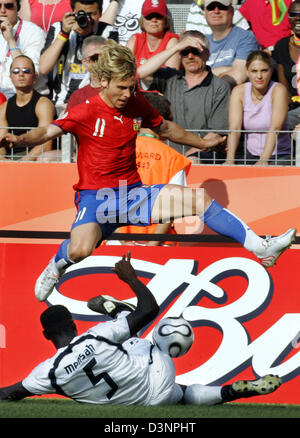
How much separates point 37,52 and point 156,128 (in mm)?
3276

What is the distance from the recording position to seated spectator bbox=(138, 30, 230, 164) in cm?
795

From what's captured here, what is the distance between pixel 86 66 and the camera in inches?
327

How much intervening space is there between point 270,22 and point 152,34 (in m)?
1.31

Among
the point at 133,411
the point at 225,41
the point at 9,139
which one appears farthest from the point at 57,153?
the point at 133,411

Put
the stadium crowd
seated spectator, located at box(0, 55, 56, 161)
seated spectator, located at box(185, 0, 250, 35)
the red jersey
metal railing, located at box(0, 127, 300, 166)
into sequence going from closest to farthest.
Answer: the red jersey < metal railing, located at box(0, 127, 300, 166) < the stadium crowd < seated spectator, located at box(0, 55, 56, 161) < seated spectator, located at box(185, 0, 250, 35)

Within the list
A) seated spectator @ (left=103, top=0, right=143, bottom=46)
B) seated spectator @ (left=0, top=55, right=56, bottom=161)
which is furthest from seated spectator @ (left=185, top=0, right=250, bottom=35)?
seated spectator @ (left=0, top=55, right=56, bottom=161)

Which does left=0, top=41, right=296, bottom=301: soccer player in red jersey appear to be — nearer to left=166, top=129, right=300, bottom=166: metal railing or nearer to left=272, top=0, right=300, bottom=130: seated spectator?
left=166, top=129, right=300, bottom=166: metal railing

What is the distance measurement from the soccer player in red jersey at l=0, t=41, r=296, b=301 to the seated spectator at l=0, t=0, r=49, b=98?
10.7ft

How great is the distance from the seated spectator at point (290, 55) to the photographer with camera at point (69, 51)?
6.42 ft

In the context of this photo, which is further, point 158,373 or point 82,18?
point 82,18

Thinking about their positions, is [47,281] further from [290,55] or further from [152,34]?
[290,55]

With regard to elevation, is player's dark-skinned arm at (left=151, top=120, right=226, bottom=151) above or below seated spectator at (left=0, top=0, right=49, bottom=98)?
below
